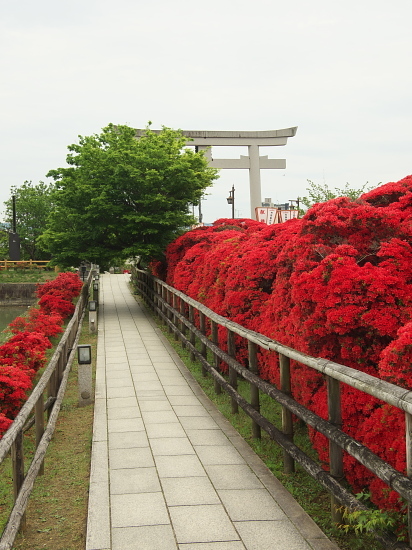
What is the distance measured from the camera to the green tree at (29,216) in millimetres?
53938

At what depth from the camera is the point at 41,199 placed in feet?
178

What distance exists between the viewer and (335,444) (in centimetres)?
360

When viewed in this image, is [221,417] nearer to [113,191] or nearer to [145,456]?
[145,456]

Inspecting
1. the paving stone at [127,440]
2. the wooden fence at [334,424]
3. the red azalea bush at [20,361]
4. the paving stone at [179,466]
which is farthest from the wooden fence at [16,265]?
the paving stone at [179,466]

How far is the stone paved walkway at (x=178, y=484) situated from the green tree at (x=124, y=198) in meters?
9.84

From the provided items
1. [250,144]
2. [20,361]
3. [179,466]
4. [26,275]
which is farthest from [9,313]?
[179,466]

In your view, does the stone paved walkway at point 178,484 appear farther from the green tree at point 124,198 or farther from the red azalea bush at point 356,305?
the green tree at point 124,198

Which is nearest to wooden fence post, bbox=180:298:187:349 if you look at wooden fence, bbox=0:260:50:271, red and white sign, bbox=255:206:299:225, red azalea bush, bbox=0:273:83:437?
red azalea bush, bbox=0:273:83:437

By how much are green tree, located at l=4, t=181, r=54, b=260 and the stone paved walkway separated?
160 feet

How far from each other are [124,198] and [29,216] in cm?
3988

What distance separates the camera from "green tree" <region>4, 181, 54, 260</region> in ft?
177

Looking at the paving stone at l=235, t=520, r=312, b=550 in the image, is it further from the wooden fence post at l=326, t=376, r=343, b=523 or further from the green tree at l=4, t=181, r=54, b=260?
the green tree at l=4, t=181, r=54, b=260

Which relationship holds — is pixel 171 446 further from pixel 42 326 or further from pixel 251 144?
pixel 251 144

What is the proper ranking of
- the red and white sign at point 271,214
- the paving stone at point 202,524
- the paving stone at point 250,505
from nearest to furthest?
the paving stone at point 202,524
the paving stone at point 250,505
the red and white sign at point 271,214
